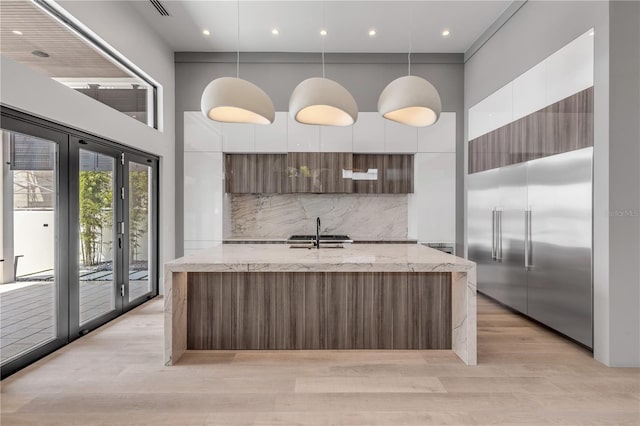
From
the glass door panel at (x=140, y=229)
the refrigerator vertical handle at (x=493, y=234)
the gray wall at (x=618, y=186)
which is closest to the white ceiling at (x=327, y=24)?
the gray wall at (x=618, y=186)

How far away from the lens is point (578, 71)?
3086 mm

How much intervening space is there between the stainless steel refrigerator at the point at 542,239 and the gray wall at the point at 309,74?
106cm

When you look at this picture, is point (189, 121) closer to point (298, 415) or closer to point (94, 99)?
point (94, 99)

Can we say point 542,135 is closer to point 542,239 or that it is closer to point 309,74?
point 542,239

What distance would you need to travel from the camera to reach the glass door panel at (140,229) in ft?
14.6

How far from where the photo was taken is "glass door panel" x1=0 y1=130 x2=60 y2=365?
2699 mm

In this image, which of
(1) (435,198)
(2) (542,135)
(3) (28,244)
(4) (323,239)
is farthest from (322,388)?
(1) (435,198)

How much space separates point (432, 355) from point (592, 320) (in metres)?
1.36

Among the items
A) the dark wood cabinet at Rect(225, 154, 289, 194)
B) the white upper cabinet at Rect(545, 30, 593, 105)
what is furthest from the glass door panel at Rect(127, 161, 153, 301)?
the white upper cabinet at Rect(545, 30, 593, 105)

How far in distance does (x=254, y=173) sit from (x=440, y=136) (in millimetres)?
2933

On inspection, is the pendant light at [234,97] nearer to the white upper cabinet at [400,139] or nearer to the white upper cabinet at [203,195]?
the white upper cabinet at [203,195]

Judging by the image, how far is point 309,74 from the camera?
17.8 feet

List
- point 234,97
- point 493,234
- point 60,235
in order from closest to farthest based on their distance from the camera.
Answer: point 234,97, point 60,235, point 493,234

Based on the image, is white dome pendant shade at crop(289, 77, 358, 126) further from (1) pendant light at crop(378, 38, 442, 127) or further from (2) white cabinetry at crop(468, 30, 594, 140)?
(2) white cabinetry at crop(468, 30, 594, 140)
